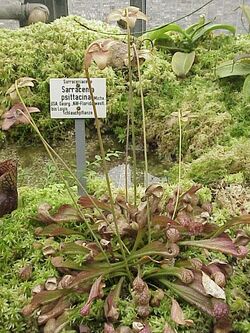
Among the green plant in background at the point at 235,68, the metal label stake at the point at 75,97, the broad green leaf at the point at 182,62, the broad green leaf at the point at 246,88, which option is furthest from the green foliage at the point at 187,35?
the metal label stake at the point at 75,97

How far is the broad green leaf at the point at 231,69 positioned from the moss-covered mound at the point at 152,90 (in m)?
0.06

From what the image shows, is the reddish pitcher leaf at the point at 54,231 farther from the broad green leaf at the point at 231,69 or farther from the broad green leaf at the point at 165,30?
the broad green leaf at the point at 165,30

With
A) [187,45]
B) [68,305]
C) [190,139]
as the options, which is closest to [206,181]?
[190,139]

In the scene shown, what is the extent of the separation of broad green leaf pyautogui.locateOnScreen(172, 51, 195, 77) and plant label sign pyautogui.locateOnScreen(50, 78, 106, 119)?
119 cm

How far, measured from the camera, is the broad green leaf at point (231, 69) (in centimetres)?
295

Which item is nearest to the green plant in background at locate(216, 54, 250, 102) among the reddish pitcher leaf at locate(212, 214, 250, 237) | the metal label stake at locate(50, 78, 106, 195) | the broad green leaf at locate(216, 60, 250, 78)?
the broad green leaf at locate(216, 60, 250, 78)

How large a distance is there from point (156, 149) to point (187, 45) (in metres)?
0.82

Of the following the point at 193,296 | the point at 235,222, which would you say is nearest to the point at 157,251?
the point at 193,296

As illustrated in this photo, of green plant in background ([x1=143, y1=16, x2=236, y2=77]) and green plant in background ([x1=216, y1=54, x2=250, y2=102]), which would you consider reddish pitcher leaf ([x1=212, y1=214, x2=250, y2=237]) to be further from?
green plant in background ([x1=143, y1=16, x2=236, y2=77])

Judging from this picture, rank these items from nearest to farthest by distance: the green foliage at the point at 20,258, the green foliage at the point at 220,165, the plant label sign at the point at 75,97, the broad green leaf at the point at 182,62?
the green foliage at the point at 20,258 < the plant label sign at the point at 75,97 < the green foliage at the point at 220,165 < the broad green leaf at the point at 182,62

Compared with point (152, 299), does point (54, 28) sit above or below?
above

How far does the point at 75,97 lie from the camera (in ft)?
6.48

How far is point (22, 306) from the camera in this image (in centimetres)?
167

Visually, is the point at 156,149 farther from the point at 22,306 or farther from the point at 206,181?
the point at 22,306
